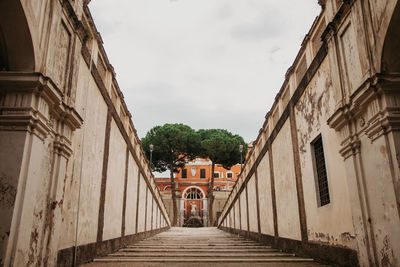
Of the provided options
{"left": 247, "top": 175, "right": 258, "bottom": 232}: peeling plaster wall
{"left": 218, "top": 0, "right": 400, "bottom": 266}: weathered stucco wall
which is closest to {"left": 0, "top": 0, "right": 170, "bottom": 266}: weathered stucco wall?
{"left": 218, "top": 0, "right": 400, "bottom": 266}: weathered stucco wall

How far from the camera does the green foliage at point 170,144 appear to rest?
4241 centimetres

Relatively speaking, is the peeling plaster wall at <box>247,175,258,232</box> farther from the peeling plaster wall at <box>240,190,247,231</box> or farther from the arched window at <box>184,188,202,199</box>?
the arched window at <box>184,188,202,199</box>

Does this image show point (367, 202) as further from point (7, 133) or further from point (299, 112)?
point (7, 133)

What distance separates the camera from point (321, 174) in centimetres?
730

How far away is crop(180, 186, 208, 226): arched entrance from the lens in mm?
47000

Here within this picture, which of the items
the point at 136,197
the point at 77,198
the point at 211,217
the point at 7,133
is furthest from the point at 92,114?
the point at 211,217

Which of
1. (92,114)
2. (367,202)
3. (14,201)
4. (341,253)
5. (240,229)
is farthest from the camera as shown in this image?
(240,229)

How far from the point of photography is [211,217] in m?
42.3

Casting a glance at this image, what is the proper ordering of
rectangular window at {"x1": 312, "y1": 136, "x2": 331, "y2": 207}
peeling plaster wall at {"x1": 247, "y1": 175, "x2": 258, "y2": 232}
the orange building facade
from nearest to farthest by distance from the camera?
rectangular window at {"x1": 312, "y1": 136, "x2": 331, "y2": 207}
peeling plaster wall at {"x1": 247, "y1": 175, "x2": 258, "y2": 232}
the orange building facade

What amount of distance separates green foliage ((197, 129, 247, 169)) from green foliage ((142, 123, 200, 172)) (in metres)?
1.43

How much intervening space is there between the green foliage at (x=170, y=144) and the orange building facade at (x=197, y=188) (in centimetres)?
504

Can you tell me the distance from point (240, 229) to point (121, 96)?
12055mm

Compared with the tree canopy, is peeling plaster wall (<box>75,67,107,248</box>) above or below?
below

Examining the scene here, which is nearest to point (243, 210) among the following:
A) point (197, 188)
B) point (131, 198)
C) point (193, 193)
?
point (131, 198)
